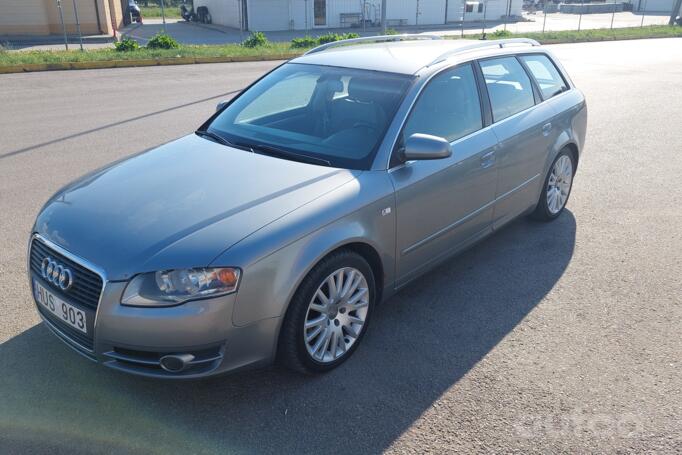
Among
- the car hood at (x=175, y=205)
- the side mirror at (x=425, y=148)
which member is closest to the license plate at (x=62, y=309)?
the car hood at (x=175, y=205)

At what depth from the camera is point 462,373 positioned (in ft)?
11.4

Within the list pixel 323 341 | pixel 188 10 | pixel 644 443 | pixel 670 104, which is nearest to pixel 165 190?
pixel 323 341

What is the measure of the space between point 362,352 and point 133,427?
4.51 feet

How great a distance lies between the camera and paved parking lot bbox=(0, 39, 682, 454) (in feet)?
9.75

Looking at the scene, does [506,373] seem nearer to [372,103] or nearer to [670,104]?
[372,103]

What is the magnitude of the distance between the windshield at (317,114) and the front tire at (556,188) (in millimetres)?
2150

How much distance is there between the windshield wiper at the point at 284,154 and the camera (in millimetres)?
3723

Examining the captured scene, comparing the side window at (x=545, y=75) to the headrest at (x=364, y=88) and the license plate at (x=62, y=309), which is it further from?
the license plate at (x=62, y=309)

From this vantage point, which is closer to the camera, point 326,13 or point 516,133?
point 516,133

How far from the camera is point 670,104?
39.5ft

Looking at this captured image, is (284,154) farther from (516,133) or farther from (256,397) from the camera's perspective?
(516,133)

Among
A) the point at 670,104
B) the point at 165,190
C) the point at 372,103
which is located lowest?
the point at 670,104

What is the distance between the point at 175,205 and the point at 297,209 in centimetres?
67

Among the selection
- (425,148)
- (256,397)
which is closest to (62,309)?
(256,397)
